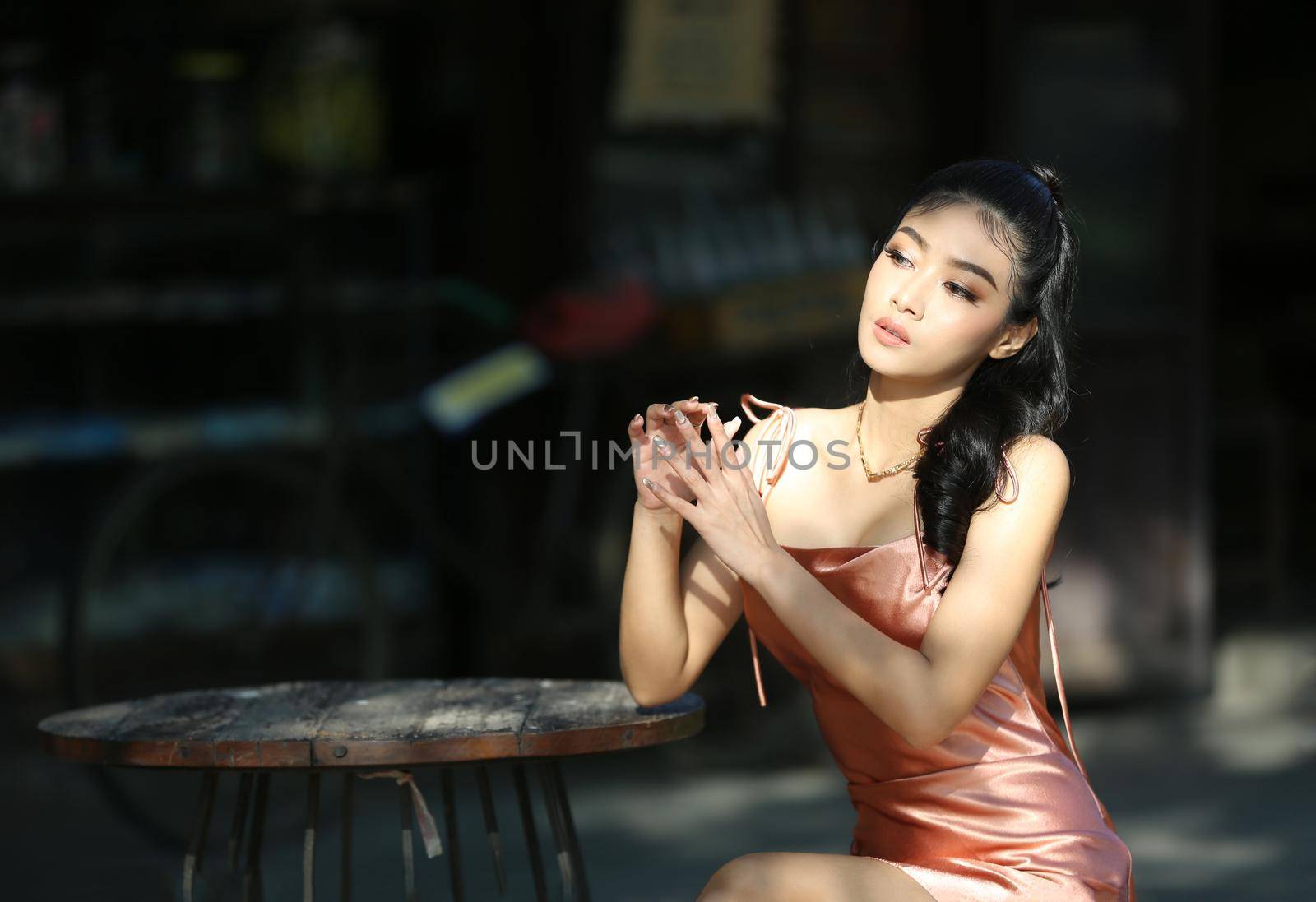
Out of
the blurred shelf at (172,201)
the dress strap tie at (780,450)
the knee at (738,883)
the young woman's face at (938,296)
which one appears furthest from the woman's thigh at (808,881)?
the blurred shelf at (172,201)

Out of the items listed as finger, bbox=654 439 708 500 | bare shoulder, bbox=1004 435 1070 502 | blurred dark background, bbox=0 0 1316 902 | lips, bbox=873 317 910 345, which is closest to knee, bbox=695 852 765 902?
finger, bbox=654 439 708 500

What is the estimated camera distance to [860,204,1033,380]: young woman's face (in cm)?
206

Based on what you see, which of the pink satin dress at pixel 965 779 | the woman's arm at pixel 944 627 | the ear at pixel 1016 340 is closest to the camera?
the woman's arm at pixel 944 627

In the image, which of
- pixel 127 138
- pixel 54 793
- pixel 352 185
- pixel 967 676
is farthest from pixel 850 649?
pixel 127 138

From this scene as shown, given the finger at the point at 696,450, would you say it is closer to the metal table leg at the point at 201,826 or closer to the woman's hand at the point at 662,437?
the woman's hand at the point at 662,437

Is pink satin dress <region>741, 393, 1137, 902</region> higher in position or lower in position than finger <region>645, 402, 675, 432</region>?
lower

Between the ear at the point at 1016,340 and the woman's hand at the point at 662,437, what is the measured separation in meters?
0.43

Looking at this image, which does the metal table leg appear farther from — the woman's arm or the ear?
the ear

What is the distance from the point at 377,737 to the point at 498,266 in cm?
297

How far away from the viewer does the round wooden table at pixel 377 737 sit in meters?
1.96

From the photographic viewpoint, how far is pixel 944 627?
1.93m

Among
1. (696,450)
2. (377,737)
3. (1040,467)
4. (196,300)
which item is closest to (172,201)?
(196,300)

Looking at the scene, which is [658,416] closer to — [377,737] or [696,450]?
[696,450]

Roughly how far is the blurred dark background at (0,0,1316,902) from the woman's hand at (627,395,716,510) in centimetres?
253
